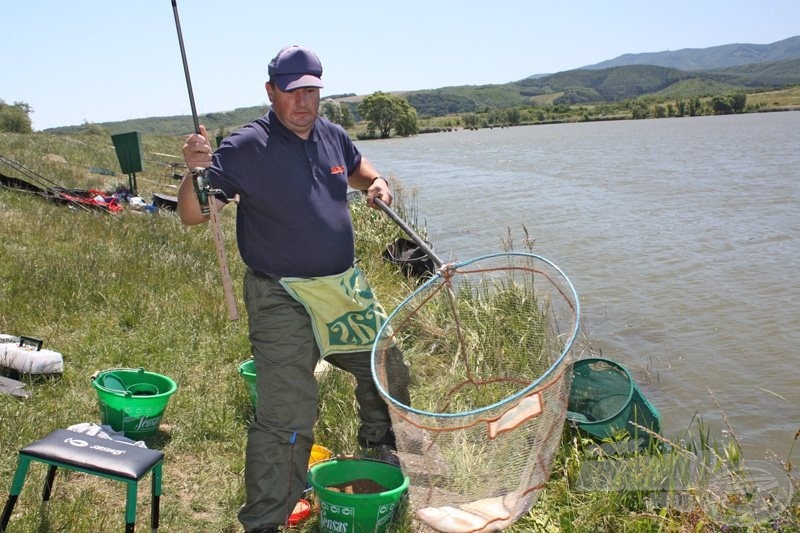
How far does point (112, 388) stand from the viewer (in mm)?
4543

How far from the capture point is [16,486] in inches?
125

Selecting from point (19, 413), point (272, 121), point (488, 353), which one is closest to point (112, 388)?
point (19, 413)

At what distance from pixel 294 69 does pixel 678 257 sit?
9.73 meters

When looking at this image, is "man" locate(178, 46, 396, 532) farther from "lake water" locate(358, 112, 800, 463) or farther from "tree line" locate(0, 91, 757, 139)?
"tree line" locate(0, 91, 757, 139)

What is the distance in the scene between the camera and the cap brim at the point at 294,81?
3.49m

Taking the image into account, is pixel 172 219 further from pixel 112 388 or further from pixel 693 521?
pixel 693 521

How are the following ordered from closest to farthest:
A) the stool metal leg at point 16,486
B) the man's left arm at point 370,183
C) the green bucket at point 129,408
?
the stool metal leg at point 16,486 → the man's left arm at point 370,183 → the green bucket at point 129,408

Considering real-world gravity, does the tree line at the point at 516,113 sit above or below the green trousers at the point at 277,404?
below

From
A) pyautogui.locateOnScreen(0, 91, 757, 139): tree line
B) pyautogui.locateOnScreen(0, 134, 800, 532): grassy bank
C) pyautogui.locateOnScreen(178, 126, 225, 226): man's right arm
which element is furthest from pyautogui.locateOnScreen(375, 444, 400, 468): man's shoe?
pyautogui.locateOnScreen(0, 91, 757, 139): tree line

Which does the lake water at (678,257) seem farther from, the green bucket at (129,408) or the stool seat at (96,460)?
the green bucket at (129,408)

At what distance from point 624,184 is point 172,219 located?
520 inches

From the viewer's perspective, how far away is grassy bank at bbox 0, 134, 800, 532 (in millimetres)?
3627

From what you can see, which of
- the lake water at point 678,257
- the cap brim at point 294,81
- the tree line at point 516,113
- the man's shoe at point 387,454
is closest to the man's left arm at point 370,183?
the cap brim at point 294,81

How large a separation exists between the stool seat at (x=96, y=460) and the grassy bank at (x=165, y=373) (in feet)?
0.95
